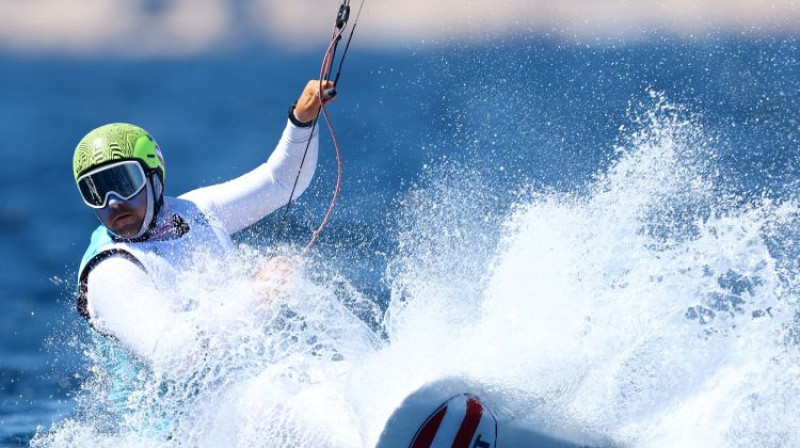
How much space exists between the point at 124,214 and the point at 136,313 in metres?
0.50

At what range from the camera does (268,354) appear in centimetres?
386

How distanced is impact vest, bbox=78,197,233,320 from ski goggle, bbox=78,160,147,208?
0.18 metres

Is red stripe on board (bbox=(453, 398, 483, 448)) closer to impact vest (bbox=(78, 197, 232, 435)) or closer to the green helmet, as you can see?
impact vest (bbox=(78, 197, 232, 435))

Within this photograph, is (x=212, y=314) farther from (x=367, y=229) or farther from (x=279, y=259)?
(x=367, y=229)

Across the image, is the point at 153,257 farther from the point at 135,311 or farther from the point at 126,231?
the point at 135,311

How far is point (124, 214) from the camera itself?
4168 millimetres

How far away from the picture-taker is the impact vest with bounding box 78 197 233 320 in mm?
4043

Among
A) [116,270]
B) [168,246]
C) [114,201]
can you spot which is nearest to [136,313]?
[116,270]

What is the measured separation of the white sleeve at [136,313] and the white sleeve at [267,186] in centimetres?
73

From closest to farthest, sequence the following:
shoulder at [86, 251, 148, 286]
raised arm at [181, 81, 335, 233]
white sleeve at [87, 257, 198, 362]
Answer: white sleeve at [87, 257, 198, 362] → shoulder at [86, 251, 148, 286] → raised arm at [181, 81, 335, 233]

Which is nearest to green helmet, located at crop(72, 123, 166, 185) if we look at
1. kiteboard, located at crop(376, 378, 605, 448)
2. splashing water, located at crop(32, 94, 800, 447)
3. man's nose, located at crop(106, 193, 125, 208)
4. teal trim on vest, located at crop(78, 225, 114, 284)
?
man's nose, located at crop(106, 193, 125, 208)

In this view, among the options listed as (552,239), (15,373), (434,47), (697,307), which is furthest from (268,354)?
(434,47)

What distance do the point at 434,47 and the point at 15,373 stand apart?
789cm

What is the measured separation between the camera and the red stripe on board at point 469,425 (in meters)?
3.47
